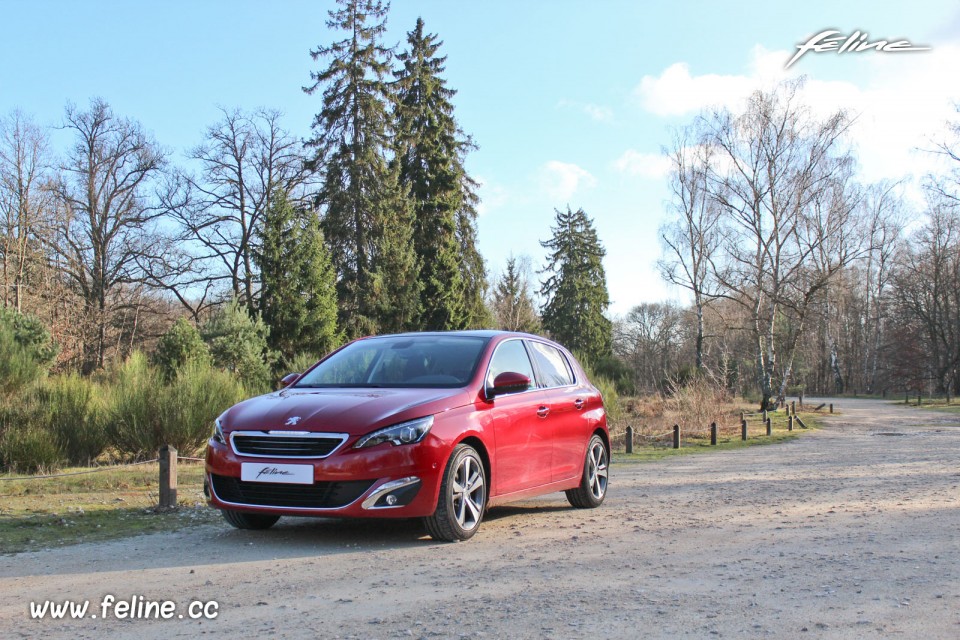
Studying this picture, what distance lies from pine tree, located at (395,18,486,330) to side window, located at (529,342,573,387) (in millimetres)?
34572

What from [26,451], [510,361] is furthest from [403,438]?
[26,451]

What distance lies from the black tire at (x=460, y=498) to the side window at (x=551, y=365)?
177 centimetres

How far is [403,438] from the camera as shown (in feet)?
20.7

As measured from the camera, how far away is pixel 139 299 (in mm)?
46719

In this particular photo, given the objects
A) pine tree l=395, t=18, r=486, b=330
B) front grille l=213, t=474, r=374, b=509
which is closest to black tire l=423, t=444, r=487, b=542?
front grille l=213, t=474, r=374, b=509

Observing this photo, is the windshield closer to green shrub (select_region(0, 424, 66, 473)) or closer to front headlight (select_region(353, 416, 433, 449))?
front headlight (select_region(353, 416, 433, 449))

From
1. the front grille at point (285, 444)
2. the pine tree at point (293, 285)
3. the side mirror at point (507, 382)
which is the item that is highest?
the pine tree at point (293, 285)

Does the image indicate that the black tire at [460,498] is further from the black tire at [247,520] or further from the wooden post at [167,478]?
the wooden post at [167,478]

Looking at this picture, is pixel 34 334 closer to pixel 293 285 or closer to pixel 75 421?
pixel 293 285

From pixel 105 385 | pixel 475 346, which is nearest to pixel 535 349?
pixel 475 346

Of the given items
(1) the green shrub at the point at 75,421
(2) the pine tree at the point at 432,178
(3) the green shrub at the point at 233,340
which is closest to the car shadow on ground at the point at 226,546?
(1) the green shrub at the point at 75,421

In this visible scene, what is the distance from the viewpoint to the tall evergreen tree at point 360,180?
4103cm

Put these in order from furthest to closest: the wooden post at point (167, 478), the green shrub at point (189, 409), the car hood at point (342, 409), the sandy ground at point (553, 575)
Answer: the green shrub at point (189, 409), the wooden post at point (167, 478), the car hood at point (342, 409), the sandy ground at point (553, 575)

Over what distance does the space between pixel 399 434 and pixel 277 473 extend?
37.7 inches
